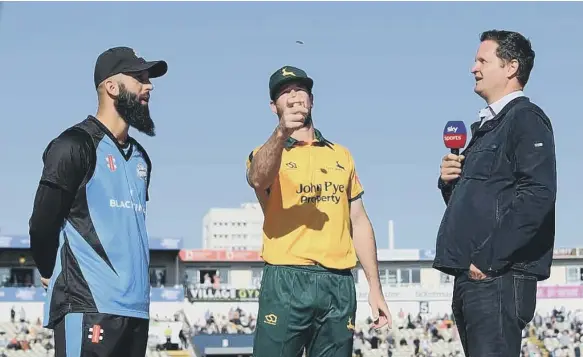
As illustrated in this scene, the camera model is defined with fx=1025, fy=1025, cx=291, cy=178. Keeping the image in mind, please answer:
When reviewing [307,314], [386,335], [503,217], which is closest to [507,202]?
[503,217]

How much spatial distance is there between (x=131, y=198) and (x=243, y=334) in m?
38.9

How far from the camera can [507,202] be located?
5746 millimetres

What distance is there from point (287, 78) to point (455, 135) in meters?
1.10

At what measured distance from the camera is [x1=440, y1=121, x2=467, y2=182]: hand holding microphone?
20.1 feet

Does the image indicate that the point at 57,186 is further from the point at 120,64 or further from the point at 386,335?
the point at 386,335

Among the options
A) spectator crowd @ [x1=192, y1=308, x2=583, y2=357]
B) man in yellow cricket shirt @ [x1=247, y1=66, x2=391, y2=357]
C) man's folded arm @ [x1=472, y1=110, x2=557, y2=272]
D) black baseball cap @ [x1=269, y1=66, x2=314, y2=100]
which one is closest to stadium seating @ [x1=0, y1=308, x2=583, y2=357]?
spectator crowd @ [x1=192, y1=308, x2=583, y2=357]

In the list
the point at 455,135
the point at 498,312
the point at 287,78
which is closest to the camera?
the point at 498,312

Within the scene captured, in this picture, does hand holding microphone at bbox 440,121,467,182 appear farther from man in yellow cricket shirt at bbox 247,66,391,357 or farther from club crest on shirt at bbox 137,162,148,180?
club crest on shirt at bbox 137,162,148,180

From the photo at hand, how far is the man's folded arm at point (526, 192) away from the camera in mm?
5539

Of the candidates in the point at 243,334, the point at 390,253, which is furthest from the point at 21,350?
the point at 390,253

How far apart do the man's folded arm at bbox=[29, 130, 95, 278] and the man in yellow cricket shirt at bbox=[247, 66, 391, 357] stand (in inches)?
43.9

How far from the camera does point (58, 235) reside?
18.9ft

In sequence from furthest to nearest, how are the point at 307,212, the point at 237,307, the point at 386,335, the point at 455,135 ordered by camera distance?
the point at 237,307 → the point at 386,335 → the point at 307,212 → the point at 455,135

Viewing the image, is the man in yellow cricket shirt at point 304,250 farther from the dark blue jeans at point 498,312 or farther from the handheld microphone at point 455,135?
the dark blue jeans at point 498,312
